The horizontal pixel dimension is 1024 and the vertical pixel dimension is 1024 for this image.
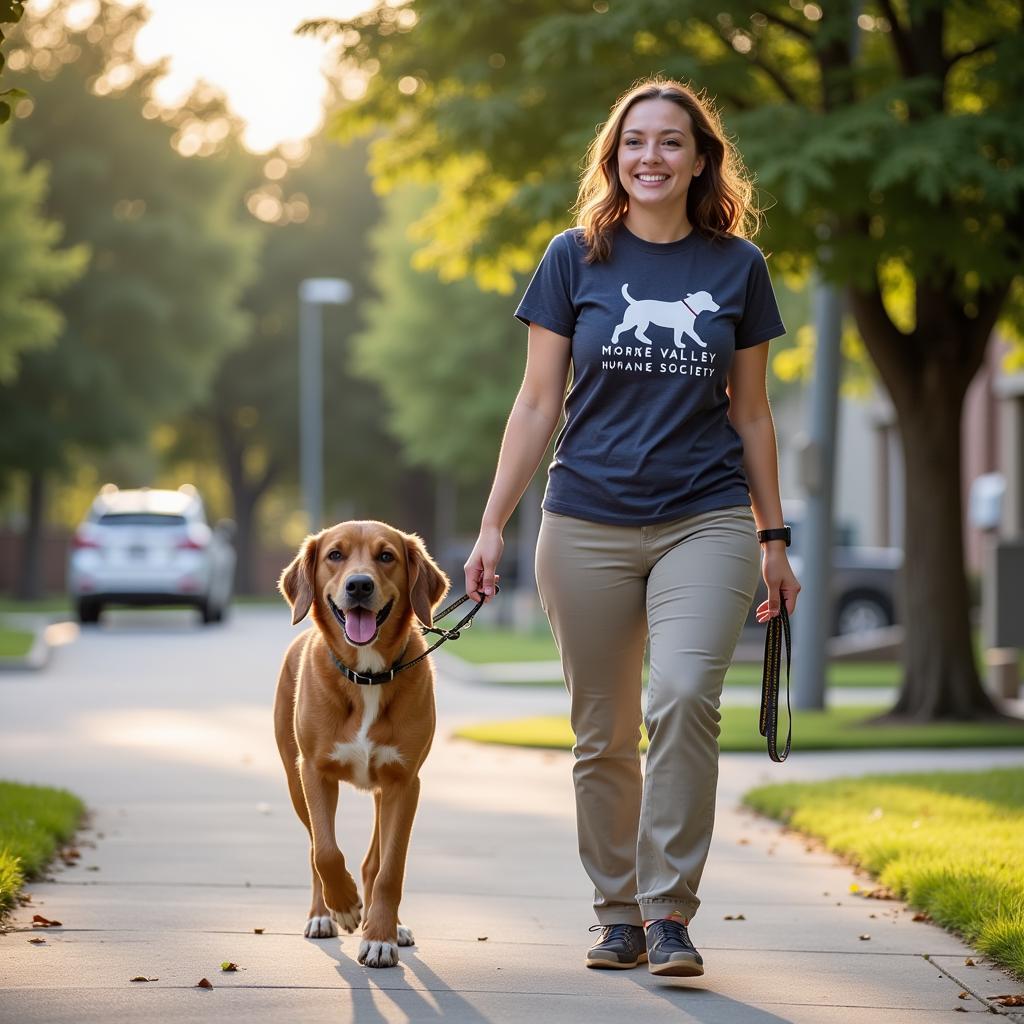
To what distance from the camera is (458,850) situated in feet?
25.7

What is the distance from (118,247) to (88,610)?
1637 centimetres

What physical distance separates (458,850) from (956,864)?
2143 millimetres

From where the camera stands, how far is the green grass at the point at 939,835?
5922 millimetres

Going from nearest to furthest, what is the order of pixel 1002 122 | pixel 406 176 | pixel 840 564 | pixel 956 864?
pixel 956 864 → pixel 1002 122 → pixel 406 176 → pixel 840 564

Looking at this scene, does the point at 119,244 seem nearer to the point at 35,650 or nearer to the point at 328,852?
the point at 35,650

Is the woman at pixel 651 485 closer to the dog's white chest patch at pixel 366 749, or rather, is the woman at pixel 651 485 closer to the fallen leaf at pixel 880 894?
the dog's white chest patch at pixel 366 749

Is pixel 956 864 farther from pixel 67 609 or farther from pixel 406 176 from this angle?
pixel 67 609

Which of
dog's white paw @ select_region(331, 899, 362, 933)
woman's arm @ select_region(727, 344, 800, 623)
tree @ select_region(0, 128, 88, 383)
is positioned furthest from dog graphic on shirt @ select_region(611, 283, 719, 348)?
tree @ select_region(0, 128, 88, 383)

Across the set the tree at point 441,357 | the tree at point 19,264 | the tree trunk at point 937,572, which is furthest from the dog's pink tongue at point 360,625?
the tree at point 441,357

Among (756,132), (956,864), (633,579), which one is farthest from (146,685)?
(633,579)

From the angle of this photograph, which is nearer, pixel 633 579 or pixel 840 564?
pixel 633 579

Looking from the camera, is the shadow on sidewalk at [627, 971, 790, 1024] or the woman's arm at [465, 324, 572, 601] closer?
the shadow on sidewalk at [627, 971, 790, 1024]

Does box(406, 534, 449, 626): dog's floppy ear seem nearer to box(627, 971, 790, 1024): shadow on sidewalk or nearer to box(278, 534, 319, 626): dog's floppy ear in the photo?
box(278, 534, 319, 626): dog's floppy ear

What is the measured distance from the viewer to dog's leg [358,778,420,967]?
208 inches
